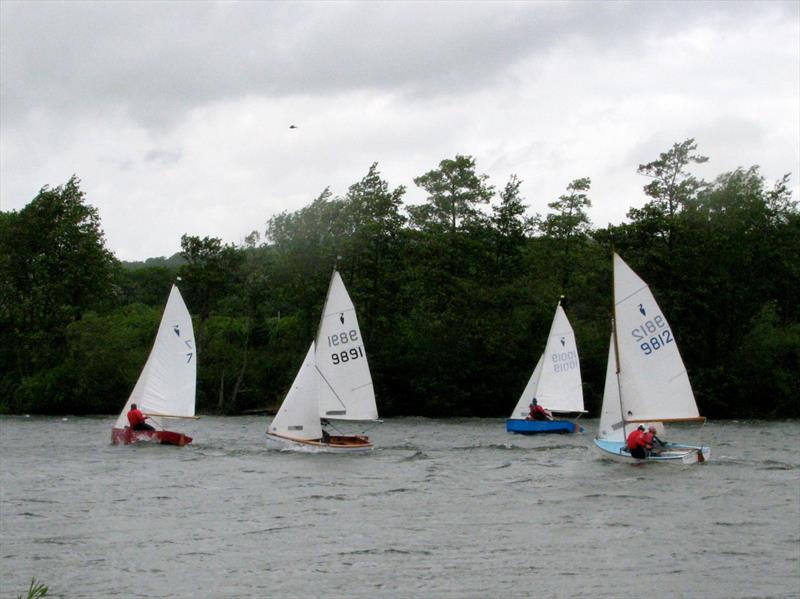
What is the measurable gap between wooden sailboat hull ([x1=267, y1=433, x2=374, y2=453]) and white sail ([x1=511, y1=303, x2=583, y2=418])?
1364 centimetres

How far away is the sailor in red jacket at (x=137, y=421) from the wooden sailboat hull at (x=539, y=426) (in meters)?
15.4

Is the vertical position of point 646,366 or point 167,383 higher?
point 646,366

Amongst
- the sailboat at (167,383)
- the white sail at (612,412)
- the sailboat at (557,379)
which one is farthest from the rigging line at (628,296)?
the sailboat at (167,383)

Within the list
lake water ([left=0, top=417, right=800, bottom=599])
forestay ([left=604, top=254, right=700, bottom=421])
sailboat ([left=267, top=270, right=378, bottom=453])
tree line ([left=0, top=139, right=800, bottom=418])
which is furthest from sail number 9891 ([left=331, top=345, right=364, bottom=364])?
tree line ([left=0, top=139, right=800, bottom=418])

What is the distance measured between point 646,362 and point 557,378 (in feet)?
52.8

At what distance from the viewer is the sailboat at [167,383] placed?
3841 cm

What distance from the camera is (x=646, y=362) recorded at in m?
31.9

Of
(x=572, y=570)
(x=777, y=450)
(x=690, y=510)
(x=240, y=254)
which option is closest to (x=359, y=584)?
(x=572, y=570)

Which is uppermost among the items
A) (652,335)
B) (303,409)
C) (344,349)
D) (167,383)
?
(652,335)

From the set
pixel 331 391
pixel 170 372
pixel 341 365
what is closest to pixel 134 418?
pixel 170 372

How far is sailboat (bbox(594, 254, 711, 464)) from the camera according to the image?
31.7 meters

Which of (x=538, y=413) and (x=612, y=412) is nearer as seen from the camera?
(x=612, y=412)

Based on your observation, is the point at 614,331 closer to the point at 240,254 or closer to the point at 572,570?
the point at 572,570

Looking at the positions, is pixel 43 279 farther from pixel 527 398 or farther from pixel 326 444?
pixel 326 444
